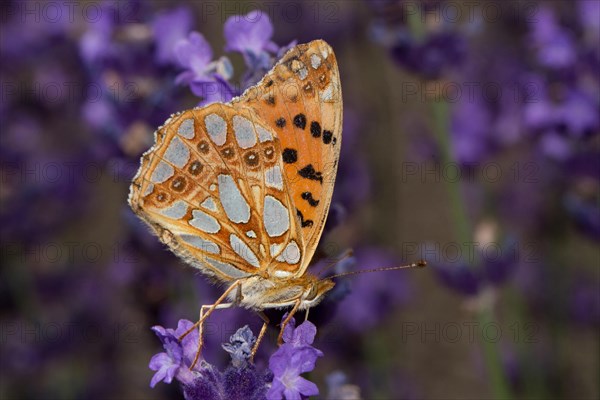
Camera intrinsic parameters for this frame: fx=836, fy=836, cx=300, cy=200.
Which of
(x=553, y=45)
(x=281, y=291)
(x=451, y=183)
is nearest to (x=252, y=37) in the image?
(x=281, y=291)

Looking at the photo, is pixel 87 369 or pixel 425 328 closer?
pixel 87 369

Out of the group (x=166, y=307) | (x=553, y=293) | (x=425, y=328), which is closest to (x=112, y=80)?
(x=166, y=307)

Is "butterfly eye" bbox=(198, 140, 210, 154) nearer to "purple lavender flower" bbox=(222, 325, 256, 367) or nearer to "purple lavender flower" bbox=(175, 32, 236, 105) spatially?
"purple lavender flower" bbox=(175, 32, 236, 105)

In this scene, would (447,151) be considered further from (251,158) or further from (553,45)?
(251,158)

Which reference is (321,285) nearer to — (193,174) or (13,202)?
(193,174)

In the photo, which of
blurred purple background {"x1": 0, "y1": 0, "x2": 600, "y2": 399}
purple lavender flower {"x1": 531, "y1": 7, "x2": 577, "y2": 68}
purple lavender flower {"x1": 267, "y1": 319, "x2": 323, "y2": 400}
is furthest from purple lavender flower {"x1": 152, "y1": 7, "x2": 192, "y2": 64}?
purple lavender flower {"x1": 267, "y1": 319, "x2": 323, "y2": 400}

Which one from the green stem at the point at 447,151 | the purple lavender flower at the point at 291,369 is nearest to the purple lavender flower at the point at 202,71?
the purple lavender flower at the point at 291,369
